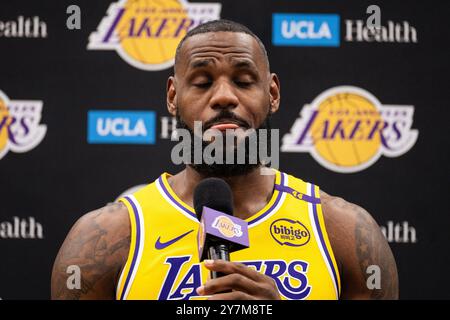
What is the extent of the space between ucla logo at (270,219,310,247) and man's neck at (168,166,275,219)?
0.08 m

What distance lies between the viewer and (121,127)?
2738 mm

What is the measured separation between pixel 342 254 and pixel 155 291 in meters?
0.46

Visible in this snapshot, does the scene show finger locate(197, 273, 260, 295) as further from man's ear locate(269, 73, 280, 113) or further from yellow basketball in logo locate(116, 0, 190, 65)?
A: yellow basketball in logo locate(116, 0, 190, 65)

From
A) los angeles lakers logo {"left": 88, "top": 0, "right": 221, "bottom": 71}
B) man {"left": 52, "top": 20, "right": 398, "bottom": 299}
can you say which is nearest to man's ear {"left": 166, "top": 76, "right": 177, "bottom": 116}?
man {"left": 52, "top": 20, "right": 398, "bottom": 299}

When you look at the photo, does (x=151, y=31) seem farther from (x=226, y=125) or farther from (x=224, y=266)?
(x=224, y=266)

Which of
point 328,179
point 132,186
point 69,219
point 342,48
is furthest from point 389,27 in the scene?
point 69,219

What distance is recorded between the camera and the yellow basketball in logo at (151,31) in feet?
9.13

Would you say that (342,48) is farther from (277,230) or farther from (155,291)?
(155,291)

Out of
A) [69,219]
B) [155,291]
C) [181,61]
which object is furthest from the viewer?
[69,219]

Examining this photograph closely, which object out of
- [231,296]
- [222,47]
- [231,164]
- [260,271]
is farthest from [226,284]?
[222,47]

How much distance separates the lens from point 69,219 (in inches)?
107

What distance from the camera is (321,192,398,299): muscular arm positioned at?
5.93 ft

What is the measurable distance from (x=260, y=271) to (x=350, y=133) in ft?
3.70

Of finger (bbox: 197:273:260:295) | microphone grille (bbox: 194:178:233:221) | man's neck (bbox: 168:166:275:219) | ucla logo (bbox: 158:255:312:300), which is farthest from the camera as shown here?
man's neck (bbox: 168:166:275:219)
